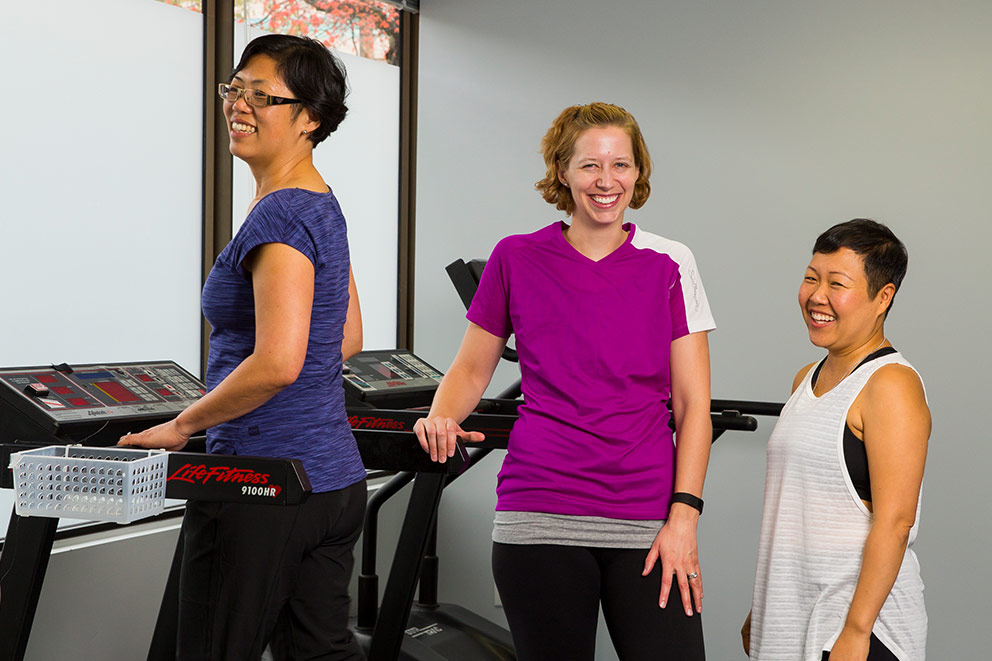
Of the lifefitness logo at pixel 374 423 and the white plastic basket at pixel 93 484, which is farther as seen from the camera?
the lifefitness logo at pixel 374 423

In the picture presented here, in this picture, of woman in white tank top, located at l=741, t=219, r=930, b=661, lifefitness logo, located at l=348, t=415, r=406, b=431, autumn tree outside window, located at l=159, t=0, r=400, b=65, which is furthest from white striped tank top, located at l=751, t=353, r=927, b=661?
autumn tree outside window, located at l=159, t=0, r=400, b=65

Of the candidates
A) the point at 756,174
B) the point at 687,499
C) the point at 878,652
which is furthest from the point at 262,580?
the point at 756,174

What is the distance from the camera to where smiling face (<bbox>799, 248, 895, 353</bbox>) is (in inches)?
68.7

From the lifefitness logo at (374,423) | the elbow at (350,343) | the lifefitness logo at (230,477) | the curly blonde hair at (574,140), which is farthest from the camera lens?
the lifefitness logo at (374,423)

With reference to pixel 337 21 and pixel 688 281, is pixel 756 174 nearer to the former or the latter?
pixel 688 281

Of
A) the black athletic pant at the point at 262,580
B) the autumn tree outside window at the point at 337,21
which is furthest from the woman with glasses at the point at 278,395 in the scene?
the autumn tree outside window at the point at 337,21

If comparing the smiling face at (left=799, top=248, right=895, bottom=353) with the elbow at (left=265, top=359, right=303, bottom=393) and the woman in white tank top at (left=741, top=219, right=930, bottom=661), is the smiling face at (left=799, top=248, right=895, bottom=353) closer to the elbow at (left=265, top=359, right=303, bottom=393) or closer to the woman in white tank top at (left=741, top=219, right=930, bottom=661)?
the woman in white tank top at (left=741, top=219, right=930, bottom=661)

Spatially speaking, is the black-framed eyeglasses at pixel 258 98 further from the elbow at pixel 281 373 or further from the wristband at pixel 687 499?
the wristband at pixel 687 499

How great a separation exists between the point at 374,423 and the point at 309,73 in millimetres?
1030

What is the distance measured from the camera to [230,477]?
5.00 ft

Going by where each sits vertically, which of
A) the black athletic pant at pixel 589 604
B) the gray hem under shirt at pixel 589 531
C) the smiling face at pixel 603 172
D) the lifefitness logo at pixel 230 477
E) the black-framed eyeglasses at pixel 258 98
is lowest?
the black athletic pant at pixel 589 604

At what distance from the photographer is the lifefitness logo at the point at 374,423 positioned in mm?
2408

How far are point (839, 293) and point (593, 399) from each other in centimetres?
54

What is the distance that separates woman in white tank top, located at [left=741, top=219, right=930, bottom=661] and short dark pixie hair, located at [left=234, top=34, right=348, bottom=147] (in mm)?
981
